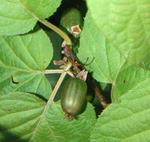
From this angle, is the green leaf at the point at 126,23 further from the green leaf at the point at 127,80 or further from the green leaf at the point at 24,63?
the green leaf at the point at 24,63

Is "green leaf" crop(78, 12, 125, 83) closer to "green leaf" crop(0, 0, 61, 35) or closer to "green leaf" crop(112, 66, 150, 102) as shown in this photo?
"green leaf" crop(112, 66, 150, 102)

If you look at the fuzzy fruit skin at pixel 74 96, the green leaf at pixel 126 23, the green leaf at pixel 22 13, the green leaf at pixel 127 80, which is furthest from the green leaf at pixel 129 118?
the green leaf at pixel 22 13

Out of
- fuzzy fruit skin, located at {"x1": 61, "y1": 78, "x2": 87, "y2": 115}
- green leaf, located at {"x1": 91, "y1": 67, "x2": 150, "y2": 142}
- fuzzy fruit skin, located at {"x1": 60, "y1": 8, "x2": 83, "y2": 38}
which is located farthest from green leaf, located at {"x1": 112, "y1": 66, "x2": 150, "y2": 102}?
fuzzy fruit skin, located at {"x1": 60, "y1": 8, "x2": 83, "y2": 38}

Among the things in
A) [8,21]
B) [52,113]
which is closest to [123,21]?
[8,21]

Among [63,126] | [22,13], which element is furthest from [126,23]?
[63,126]

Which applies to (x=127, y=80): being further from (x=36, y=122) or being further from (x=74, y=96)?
(x=36, y=122)

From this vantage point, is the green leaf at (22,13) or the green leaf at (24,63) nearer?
the green leaf at (22,13)
